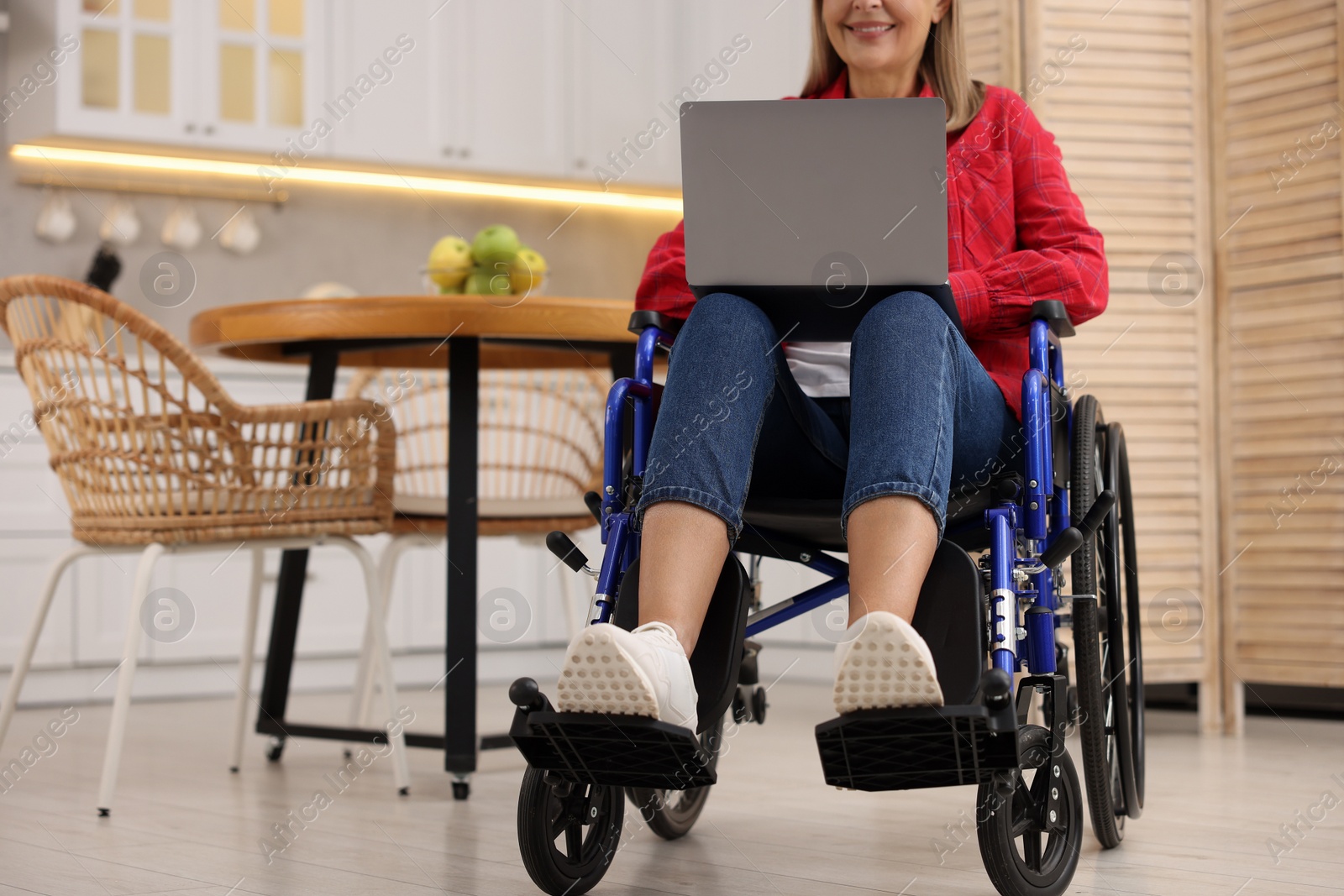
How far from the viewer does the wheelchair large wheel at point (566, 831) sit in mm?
1226

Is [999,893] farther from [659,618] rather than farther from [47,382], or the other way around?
[47,382]

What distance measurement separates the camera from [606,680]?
106 centimetres

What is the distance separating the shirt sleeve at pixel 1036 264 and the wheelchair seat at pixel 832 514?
0.54ft

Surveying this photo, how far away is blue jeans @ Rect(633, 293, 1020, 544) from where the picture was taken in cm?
116

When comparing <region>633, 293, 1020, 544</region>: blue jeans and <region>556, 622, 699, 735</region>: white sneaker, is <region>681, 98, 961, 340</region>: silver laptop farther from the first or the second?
<region>556, 622, 699, 735</region>: white sneaker

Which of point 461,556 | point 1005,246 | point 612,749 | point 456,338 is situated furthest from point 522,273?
point 612,749

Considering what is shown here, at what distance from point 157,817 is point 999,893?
3.55ft

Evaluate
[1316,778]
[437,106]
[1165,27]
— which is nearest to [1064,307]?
[1316,778]

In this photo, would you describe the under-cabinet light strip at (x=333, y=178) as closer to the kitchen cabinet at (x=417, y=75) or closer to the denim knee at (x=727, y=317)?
the kitchen cabinet at (x=417, y=75)

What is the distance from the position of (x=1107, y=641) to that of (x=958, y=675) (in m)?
0.57

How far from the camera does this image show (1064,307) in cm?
138

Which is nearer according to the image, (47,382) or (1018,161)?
(1018,161)

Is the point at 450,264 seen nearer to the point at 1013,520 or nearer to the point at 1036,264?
the point at 1036,264

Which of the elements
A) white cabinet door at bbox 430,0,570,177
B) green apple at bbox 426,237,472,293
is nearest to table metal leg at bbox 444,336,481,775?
green apple at bbox 426,237,472,293
